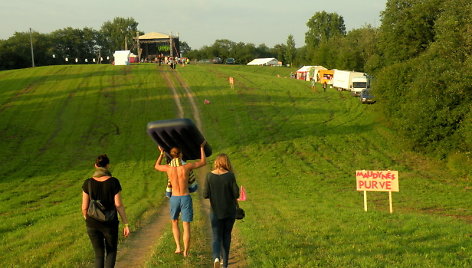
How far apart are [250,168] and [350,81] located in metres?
33.3

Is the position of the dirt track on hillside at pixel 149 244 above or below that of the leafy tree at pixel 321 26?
below

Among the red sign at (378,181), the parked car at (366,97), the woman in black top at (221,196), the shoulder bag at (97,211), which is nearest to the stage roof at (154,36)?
the parked car at (366,97)

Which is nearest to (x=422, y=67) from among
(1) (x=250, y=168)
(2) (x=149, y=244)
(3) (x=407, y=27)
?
(1) (x=250, y=168)

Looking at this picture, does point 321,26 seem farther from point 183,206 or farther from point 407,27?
point 183,206

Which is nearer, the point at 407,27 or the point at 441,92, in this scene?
the point at 441,92

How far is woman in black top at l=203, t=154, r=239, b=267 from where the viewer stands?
8.80m

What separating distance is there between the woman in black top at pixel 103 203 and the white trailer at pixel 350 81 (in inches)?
2132

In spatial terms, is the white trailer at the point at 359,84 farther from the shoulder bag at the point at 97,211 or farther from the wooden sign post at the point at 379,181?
the shoulder bag at the point at 97,211

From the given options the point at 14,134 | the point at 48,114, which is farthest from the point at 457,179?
the point at 48,114

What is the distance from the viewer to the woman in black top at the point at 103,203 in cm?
822

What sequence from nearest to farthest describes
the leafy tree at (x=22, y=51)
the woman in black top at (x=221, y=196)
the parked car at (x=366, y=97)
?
the woman in black top at (x=221, y=196) → the parked car at (x=366, y=97) → the leafy tree at (x=22, y=51)

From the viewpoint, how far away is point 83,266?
32.5ft

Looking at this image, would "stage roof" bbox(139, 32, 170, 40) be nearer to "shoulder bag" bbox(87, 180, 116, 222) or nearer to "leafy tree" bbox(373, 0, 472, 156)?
"leafy tree" bbox(373, 0, 472, 156)

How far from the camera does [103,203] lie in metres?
8.23
